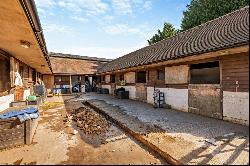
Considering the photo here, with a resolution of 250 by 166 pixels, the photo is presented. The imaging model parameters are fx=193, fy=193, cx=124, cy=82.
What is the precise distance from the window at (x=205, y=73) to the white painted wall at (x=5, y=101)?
8.18 metres

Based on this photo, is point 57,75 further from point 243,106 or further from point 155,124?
point 243,106

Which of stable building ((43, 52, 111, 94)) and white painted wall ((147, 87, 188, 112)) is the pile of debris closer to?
white painted wall ((147, 87, 188, 112))

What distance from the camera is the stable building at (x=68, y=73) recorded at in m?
26.1

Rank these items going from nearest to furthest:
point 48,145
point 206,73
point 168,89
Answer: point 48,145 < point 206,73 < point 168,89

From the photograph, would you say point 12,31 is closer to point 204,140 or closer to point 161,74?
point 204,140

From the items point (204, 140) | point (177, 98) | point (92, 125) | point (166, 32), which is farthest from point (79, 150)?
point (166, 32)

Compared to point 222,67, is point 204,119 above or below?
below

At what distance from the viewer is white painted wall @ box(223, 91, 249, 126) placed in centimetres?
661

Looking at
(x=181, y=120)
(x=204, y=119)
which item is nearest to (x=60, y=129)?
(x=181, y=120)

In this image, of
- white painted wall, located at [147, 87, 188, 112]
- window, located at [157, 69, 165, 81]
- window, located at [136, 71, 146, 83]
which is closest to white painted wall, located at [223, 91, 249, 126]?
white painted wall, located at [147, 87, 188, 112]

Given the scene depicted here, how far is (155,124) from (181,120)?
3.97ft

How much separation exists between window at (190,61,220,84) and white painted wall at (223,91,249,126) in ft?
3.04

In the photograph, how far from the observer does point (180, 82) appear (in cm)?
982

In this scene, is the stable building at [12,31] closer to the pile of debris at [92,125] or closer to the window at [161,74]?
the pile of debris at [92,125]
